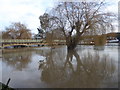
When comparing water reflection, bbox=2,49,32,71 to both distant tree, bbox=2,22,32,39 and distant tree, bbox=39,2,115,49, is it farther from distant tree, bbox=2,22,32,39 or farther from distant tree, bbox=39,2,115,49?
distant tree, bbox=2,22,32,39

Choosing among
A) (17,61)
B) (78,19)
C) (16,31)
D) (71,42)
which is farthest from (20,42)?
(17,61)

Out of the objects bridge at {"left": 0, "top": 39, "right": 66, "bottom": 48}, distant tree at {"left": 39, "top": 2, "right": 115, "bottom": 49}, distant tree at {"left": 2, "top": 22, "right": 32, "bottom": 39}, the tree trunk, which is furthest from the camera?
distant tree at {"left": 2, "top": 22, "right": 32, "bottom": 39}

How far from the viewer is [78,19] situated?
15289mm

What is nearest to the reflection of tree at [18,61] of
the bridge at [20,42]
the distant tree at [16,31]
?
the bridge at [20,42]

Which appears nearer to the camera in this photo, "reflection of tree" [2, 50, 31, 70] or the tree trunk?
"reflection of tree" [2, 50, 31, 70]

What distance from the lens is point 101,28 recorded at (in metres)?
14.6

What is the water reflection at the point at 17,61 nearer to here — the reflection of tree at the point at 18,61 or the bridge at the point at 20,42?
the reflection of tree at the point at 18,61

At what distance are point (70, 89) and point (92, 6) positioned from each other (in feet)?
40.6

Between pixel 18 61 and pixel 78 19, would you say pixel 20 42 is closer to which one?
pixel 78 19

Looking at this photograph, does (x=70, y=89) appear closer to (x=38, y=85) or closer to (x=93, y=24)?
(x=38, y=85)

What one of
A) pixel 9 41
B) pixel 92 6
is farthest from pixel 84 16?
pixel 9 41

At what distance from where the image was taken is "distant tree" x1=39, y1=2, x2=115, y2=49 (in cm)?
1457

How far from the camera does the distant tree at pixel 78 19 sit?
47.8 feet

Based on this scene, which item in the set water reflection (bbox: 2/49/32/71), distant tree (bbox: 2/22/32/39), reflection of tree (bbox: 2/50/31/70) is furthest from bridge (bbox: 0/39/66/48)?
reflection of tree (bbox: 2/50/31/70)
